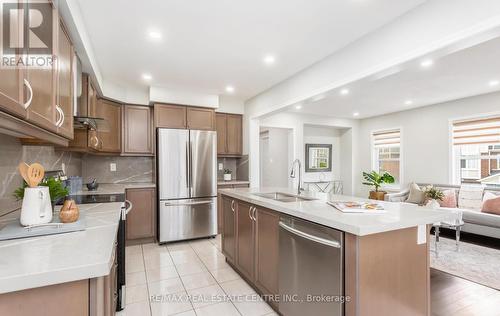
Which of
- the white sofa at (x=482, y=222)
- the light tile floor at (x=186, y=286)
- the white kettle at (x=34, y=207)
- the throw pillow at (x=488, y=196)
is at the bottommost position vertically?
the light tile floor at (x=186, y=286)

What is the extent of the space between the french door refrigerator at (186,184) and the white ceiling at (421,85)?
1694 mm

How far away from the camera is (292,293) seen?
1.86m

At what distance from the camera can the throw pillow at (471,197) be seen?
14.2 feet

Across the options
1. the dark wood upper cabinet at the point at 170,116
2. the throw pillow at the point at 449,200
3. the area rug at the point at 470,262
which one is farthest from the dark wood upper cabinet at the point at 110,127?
the throw pillow at the point at 449,200

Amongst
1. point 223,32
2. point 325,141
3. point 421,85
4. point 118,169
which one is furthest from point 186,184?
point 325,141

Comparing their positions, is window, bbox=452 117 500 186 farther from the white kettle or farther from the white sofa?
the white kettle

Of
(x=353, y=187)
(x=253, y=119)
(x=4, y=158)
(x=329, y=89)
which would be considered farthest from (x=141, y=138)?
(x=353, y=187)

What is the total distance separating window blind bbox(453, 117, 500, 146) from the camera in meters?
4.53

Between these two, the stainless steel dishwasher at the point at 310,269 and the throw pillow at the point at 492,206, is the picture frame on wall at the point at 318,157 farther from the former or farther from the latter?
the stainless steel dishwasher at the point at 310,269

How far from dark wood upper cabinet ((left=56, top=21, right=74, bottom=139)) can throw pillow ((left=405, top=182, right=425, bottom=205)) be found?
5.68m

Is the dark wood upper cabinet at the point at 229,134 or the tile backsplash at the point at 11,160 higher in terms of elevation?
the dark wood upper cabinet at the point at 229,134

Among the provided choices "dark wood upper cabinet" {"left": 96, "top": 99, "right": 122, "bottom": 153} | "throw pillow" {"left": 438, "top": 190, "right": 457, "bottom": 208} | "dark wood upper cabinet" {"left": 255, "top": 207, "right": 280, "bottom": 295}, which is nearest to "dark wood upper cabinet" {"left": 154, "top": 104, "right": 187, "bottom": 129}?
"dark wood upper cabinet" {"left": 96, "top": 99, "right": 122, "bottom": 153}

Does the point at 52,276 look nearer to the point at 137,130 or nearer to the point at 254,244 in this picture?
the point at 254,244

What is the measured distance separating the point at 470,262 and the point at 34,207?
15.0ft
